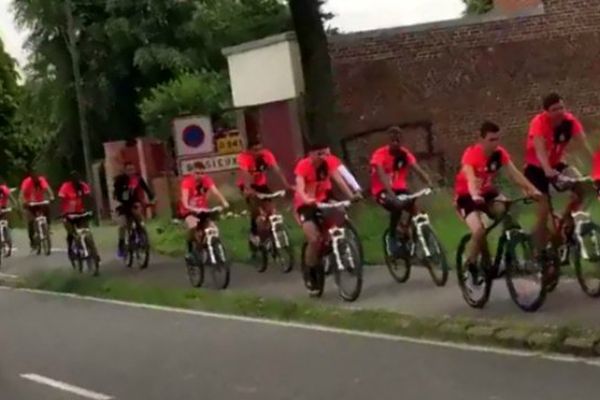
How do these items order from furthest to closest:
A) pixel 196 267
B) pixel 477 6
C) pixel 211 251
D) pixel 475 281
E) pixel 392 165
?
pixel 477 6 → pixel 196 267 → pixel 211 251 → pixel 392 165 → pixel 475 281

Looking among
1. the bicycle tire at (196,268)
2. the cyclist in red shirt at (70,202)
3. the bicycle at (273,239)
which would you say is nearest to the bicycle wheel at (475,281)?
the bicycle at (273,239)

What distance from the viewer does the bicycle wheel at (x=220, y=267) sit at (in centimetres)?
1833

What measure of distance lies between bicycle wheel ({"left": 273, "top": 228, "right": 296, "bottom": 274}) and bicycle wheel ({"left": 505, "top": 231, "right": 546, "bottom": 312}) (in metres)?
6.51

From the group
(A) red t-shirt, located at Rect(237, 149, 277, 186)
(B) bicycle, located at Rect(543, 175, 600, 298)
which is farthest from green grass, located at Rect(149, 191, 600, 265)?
(B) bicycle, located at Rect(543, 175, 600, 298)

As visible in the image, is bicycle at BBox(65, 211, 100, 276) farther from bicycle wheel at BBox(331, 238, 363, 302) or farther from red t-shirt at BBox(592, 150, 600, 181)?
red t-shirt at BBox(592, 150, 600, 181)

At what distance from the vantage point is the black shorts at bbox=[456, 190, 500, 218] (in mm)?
13000

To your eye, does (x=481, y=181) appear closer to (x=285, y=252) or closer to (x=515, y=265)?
(x=515, y=265)

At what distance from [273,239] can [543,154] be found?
7.35m

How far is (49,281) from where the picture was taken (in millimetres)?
22625

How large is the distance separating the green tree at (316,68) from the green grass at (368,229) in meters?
1.69

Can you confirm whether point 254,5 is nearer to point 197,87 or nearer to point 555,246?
point 197,87

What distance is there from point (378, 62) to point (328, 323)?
1556 cm

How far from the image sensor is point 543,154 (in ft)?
40.6

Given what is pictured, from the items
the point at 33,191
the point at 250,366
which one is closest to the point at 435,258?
the point at 250,366
